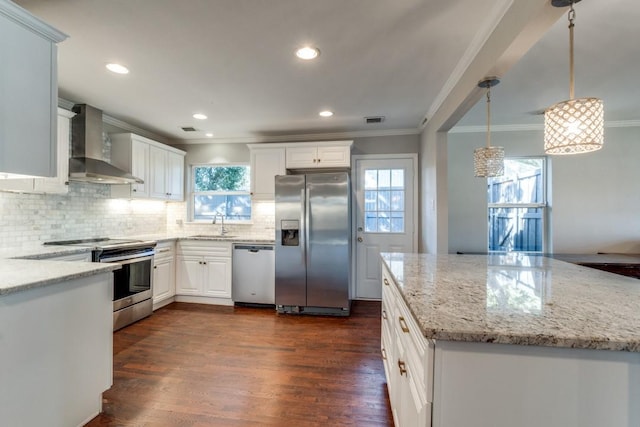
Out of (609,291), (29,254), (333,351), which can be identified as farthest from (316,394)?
A: (29,254)

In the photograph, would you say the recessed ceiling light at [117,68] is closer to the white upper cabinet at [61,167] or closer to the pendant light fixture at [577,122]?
the white upper cabinet at [61,167]

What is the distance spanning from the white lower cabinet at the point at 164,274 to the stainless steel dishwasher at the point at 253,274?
827 mm

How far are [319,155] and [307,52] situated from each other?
1.83m

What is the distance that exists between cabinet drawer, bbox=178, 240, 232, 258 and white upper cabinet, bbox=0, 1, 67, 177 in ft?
7.31

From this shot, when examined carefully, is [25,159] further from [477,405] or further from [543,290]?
[543,290]

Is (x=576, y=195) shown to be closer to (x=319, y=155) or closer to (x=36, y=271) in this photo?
(x=319, y=155)

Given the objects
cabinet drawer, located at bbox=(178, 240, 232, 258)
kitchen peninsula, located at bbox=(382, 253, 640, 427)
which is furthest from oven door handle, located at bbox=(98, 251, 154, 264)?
kitchen peninsula, located at bbox=(382, 253, 640, 427)

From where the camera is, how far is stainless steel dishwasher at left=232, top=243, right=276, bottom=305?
12.0 feet

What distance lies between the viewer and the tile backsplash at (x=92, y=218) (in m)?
2.65

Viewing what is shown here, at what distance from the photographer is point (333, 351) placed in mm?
2533

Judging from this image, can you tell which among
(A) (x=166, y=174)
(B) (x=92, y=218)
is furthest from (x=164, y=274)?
(A) (x=166, y=174)

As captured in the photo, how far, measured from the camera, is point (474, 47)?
189 cm

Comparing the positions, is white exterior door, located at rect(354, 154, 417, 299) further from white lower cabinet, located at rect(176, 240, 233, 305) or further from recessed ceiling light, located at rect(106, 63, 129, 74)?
recessed ceiling light, located at rect(106, 63, 129, 74)

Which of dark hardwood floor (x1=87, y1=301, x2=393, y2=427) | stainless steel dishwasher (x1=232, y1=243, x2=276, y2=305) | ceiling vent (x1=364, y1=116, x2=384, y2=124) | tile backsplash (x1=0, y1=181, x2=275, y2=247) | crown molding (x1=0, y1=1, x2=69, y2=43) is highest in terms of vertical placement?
ceiling vent (x1=364, y1=116, x2=384, y2=124)
